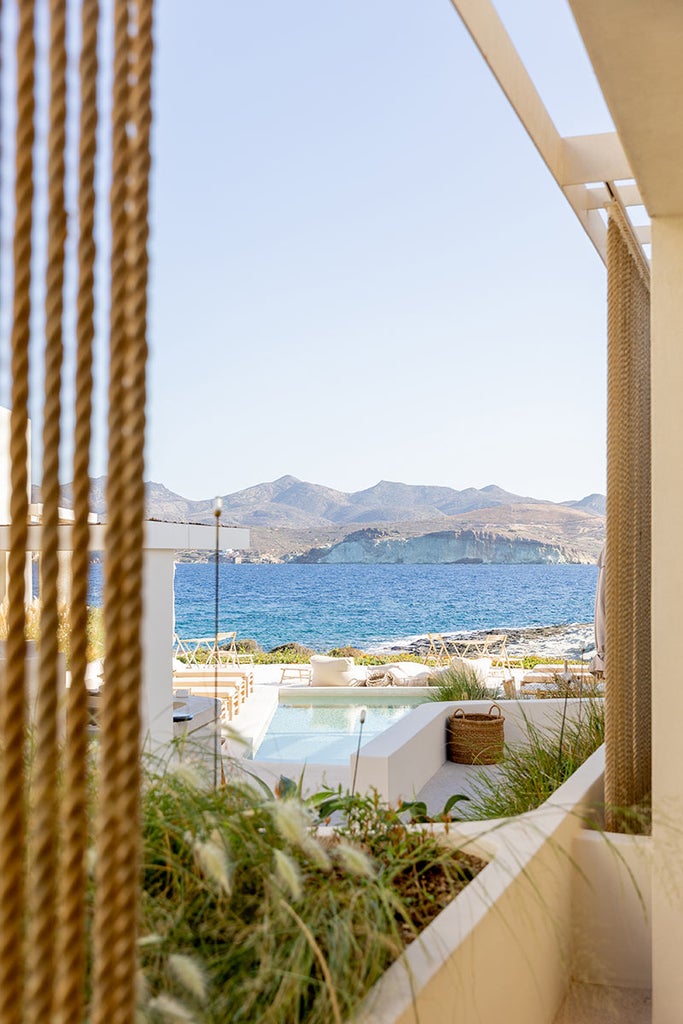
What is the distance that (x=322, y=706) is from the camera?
1220 centimetres

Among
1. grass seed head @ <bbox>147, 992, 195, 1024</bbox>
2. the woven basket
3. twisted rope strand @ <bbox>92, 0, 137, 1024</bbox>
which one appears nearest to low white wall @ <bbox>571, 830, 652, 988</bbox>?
grass seed head @ <bbox>147, 992, 195, 1024</bbox>

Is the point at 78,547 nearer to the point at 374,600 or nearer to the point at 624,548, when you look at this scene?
the point at 624,548

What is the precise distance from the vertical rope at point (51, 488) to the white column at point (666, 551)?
8.60 feet

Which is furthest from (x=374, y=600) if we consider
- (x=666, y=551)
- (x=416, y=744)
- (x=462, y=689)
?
(x=666, y=551)

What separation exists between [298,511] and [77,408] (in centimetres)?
4643

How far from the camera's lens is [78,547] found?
78cm

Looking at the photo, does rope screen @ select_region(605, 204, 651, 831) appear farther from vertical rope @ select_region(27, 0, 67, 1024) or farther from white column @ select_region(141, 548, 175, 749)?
white column @ select_region(141, 548, 175, 749)

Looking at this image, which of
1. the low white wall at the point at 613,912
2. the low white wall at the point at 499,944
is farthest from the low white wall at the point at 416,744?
the low white wall at the point at 499,944

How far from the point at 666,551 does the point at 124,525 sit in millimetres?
2598

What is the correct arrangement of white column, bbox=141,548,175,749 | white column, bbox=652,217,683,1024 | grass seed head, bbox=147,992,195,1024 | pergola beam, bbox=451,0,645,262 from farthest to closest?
white column, bbox=141,548,175,749
white column, bbox=652,217,683,1024
pergola beam, bbox=451,0,645,262
grass seed head, bbox=147,992,195,1024

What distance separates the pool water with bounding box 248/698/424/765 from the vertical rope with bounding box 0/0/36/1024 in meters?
6.48

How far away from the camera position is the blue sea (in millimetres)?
45375

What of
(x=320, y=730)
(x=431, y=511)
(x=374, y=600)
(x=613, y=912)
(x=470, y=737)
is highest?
(x=431, y=511)

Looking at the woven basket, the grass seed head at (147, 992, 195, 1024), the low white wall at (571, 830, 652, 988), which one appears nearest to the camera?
the grass seed head at (147, 992, 195, 1024)
